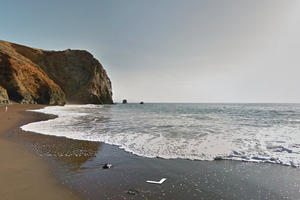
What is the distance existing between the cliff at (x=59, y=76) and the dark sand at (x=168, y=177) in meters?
43.9

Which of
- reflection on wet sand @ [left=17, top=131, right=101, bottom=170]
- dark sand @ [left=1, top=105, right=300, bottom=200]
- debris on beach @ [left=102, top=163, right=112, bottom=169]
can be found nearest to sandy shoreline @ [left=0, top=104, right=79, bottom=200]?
dark sand @ [left=1, top=105, right=300, bottom=200]

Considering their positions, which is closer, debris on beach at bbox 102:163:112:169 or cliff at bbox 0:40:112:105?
debris on beach at bbox 102:163:112:169

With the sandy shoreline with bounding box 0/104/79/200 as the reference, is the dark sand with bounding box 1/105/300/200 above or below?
below

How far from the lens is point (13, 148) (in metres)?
6.05

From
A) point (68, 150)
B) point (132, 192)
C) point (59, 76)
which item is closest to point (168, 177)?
point (132, 192)

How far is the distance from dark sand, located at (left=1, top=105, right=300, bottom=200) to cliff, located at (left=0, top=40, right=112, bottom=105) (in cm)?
4385

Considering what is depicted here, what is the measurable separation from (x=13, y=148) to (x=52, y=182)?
385cm

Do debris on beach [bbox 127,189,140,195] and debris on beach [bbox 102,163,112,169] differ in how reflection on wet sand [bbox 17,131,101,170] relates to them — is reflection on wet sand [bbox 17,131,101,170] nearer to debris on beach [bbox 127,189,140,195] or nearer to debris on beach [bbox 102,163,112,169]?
debris on beach [bbox 102,163,112,169]

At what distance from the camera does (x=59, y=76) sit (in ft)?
222

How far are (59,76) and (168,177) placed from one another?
249 ft

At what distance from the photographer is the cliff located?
141 ft

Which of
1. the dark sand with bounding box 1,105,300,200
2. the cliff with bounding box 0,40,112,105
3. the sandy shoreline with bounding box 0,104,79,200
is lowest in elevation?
the dark sand with bounding box 1,105,300,200

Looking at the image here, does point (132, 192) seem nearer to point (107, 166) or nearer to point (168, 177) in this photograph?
point (168, 177)

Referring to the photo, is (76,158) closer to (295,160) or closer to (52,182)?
(52,182)
